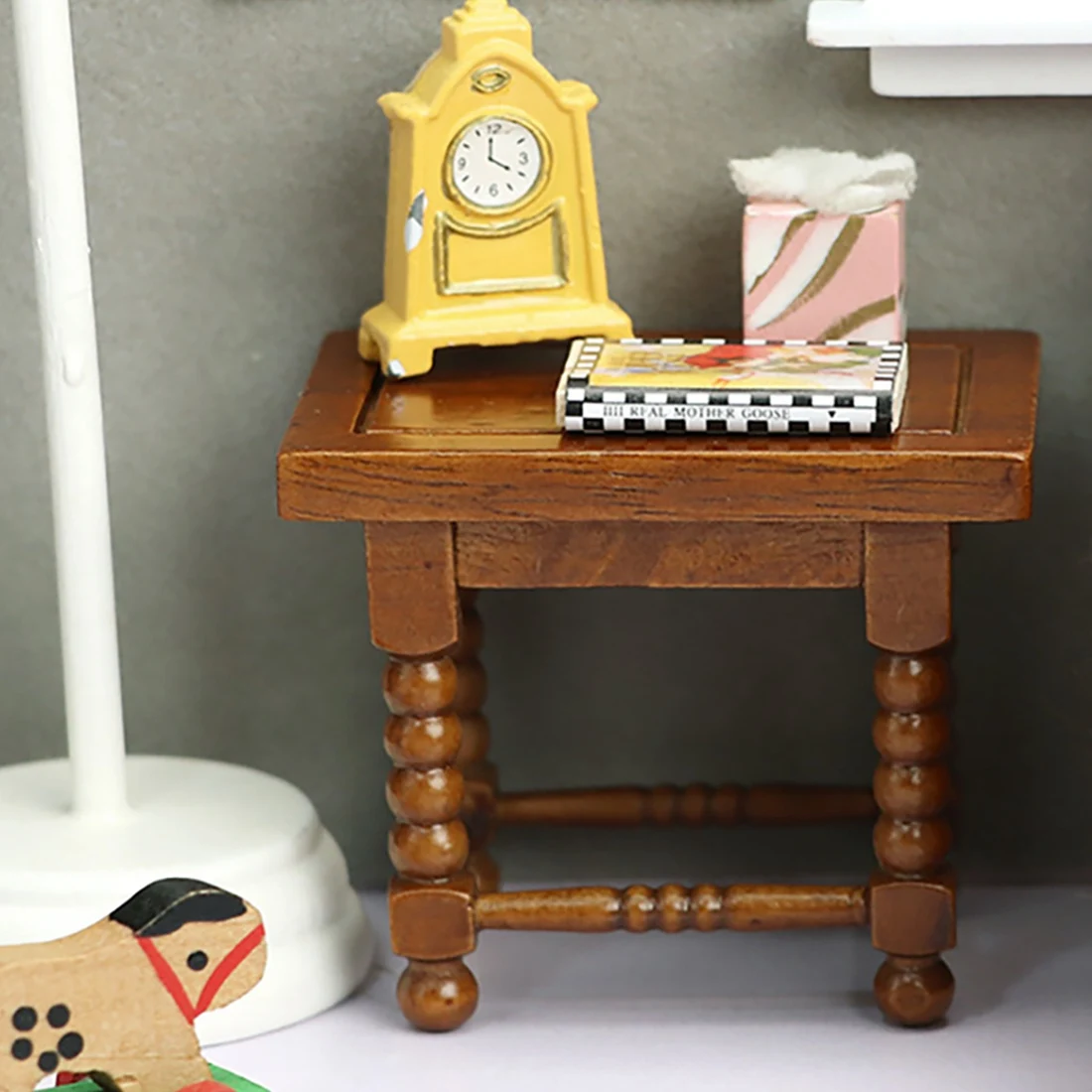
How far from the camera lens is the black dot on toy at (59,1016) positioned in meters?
1.16

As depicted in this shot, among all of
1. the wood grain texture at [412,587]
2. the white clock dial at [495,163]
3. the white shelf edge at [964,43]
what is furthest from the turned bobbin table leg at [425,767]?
the white shelf edge at [964,43]

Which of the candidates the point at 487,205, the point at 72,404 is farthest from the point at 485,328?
the point at 72,404

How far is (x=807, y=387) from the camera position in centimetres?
139

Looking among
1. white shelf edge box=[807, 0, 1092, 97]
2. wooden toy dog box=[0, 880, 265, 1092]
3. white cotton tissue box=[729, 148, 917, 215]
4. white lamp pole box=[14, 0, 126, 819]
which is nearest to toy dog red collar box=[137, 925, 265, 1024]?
wooden toy dog box=[0, 880, 265, 1092]

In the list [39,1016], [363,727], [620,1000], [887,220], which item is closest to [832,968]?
[620,1000]

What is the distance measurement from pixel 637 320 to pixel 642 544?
35cm

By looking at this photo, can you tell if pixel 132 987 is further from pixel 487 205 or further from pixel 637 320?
pixel 637 320

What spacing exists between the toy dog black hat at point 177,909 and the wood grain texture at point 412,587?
0.30m

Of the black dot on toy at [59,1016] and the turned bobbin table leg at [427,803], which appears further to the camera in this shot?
the turned bobbin table leg at [427,803]

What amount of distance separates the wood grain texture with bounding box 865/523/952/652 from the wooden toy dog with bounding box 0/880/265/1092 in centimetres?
47

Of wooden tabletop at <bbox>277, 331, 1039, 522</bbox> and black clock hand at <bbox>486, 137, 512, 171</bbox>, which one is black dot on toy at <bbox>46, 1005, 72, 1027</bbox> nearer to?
wooden tabletop at <bbox>277, 331, 1039, 522</bbox>

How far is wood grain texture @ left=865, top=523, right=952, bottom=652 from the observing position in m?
1.39

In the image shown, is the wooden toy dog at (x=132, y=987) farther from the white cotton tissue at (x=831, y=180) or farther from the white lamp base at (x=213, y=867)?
the white cotton tissue at (x=831, y=180)

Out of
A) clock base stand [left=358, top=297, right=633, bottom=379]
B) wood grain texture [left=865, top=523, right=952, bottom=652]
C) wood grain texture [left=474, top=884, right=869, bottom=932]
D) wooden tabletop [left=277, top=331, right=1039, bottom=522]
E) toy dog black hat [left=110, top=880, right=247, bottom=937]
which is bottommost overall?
wood grain texture [left=474, top=884, right=869, bottom=932]
